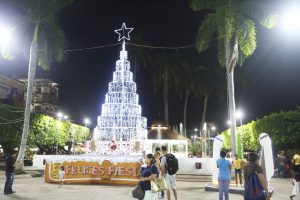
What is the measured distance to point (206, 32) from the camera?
2458 centimetres

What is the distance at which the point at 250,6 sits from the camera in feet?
76.4

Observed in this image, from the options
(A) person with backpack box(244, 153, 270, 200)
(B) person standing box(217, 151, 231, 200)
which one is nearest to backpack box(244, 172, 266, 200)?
(A) person with backpack box(244, 153, 270, 200)

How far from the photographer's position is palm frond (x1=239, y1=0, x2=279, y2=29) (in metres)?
22.9

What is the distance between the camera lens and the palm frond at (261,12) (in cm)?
2288

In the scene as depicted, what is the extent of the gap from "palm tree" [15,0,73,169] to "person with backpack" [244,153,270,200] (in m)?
22.7

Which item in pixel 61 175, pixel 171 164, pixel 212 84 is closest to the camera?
pixel 171 164

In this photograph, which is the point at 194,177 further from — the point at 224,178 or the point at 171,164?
the point at 224,178

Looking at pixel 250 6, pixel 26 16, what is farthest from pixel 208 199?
pixel 26 16

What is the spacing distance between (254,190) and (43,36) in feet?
84.9

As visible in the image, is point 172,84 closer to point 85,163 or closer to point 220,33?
point 220,33

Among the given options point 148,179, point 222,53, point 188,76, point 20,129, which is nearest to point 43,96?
point 188,76

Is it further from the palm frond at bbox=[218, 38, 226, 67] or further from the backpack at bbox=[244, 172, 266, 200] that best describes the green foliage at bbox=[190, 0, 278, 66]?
the backpack at bbox=[244, 172, 266, 200]

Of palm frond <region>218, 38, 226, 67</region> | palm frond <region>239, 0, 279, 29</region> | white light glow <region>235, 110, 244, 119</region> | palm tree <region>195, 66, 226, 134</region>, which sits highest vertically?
palm tree <region>195, 66, 226, 134</region>

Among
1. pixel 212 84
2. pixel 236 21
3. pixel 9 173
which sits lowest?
pixel 9 173
